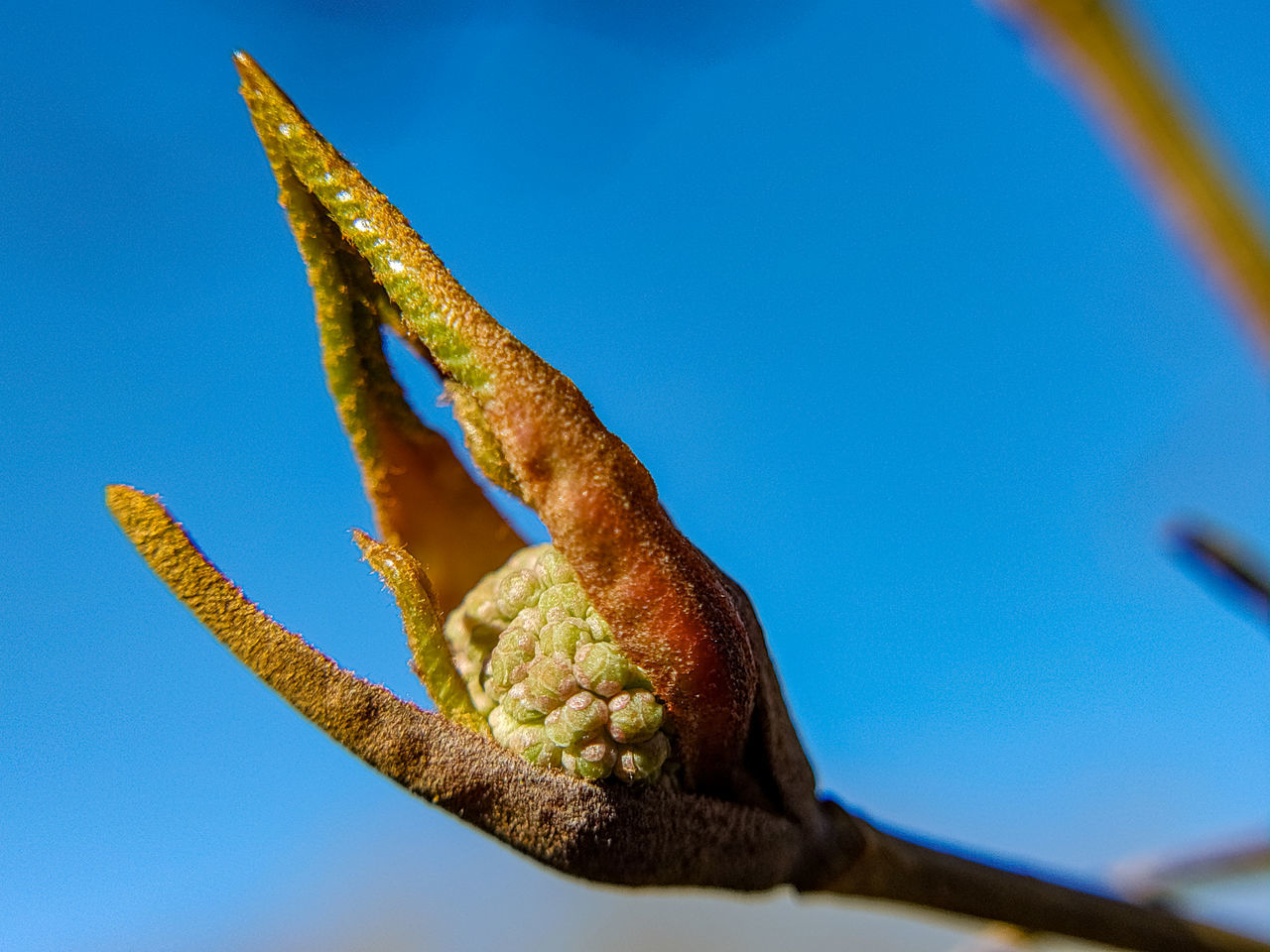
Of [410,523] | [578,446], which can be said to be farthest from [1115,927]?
[410,523]

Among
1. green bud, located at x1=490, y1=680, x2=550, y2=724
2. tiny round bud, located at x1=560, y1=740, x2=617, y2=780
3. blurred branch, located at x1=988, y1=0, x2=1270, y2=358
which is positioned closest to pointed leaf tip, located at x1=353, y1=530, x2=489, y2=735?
green bud, located at x1=490, y1=680, x2=550, y2=724

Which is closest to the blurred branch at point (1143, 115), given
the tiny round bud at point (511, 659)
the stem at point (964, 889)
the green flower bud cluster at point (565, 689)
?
the green flower bud cluster at point (565, 689)

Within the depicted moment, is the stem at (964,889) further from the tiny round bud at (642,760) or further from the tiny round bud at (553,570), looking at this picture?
the tiny round bud at (553,570)

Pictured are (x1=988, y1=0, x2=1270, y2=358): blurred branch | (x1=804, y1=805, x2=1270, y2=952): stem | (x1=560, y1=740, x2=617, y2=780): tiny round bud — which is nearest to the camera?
(x1=988, y1=0, x2=1270, y2=358): blurred branch

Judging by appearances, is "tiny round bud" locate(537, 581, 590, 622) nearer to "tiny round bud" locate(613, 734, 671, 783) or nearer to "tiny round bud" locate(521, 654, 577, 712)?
"tiny round bud" locate(521, 654, 577, 712)

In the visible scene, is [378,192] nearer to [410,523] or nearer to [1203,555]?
[410,523]

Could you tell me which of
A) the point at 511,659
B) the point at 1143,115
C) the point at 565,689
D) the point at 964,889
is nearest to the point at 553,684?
the point at 565,689

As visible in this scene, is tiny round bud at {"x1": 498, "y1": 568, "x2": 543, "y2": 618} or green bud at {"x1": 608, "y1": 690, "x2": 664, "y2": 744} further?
tiny round bud at {"x1": 498, "y1": 568, "x2": 543, "y2": 618}
